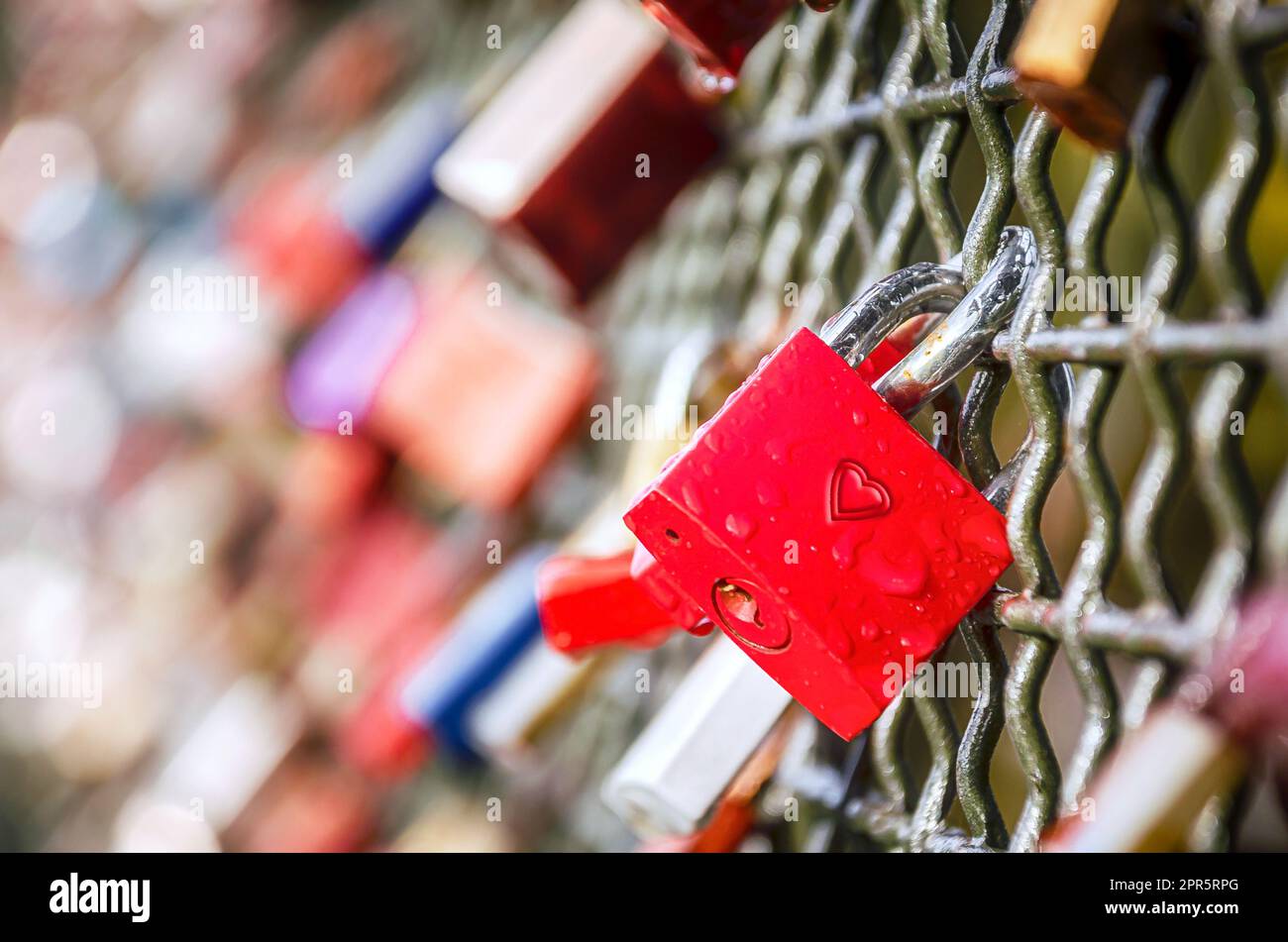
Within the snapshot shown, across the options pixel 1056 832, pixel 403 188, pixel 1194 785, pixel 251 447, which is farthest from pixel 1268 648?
pixel 251 447

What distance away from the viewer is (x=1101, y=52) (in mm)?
379

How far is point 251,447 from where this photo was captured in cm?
138

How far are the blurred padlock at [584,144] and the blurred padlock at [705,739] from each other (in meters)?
0.34

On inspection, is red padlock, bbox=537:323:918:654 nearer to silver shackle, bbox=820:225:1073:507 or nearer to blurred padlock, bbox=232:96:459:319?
silver shackle, bbox=820:225:1073:507

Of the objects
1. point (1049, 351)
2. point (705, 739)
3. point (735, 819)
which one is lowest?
point (735, 819)

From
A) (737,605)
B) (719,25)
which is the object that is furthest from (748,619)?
(719,25)

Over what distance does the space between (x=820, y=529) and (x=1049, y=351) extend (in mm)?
122

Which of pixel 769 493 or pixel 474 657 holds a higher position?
pixel 769 493

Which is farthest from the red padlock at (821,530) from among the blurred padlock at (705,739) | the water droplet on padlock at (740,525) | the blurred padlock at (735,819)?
the blurred padlock at (735,819)

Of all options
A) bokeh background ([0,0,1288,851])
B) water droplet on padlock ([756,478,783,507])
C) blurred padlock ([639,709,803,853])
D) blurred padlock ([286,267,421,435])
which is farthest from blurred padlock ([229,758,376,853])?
water droplet on padlock ([756,478,783,507])

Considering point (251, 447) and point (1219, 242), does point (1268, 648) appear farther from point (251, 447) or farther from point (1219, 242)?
point (251, 447)

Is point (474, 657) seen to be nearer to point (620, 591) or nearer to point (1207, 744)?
point (620, 591)

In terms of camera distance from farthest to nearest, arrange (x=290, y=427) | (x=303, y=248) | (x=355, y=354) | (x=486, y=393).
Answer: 1. (x=290, y=427)
2. (x=303, y=248)
3. (x=355, y=354)
4. (x=486, y=393)

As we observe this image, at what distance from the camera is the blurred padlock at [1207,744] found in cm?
34
